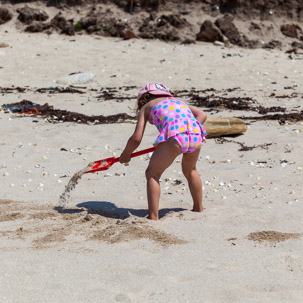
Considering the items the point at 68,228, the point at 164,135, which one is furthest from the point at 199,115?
the point at 68,228

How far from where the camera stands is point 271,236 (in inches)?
178

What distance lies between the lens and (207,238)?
4590mm

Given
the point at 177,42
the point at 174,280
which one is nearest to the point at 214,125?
the point at 174,280

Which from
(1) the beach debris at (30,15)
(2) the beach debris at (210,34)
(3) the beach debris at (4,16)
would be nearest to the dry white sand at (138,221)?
(2) the beach debris at (210,34)

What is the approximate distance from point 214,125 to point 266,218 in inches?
142

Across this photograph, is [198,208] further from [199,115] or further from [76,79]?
[76,79]

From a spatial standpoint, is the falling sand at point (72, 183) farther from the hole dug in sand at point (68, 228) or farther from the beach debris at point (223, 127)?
the beach debris at point (223, 127)

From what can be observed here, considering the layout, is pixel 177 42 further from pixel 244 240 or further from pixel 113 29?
pixel 244 240

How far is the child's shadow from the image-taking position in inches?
213

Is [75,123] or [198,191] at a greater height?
[198,191]

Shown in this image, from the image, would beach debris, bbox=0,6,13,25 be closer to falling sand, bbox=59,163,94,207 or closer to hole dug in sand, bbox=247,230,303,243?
falling sand, bbox=59,163,94,207

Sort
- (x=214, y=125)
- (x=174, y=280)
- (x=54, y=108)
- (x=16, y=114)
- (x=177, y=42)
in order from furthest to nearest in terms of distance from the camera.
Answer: (x=177, y=42), (x=54, y=108), (x=16, y=114), (x=214, y=125), (x=174, y=280)

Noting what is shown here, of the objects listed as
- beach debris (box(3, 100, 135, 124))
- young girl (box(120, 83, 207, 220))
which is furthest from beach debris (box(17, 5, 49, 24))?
young girl (box(120, 83, 207, 220))

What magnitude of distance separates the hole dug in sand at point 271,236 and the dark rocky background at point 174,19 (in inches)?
546
